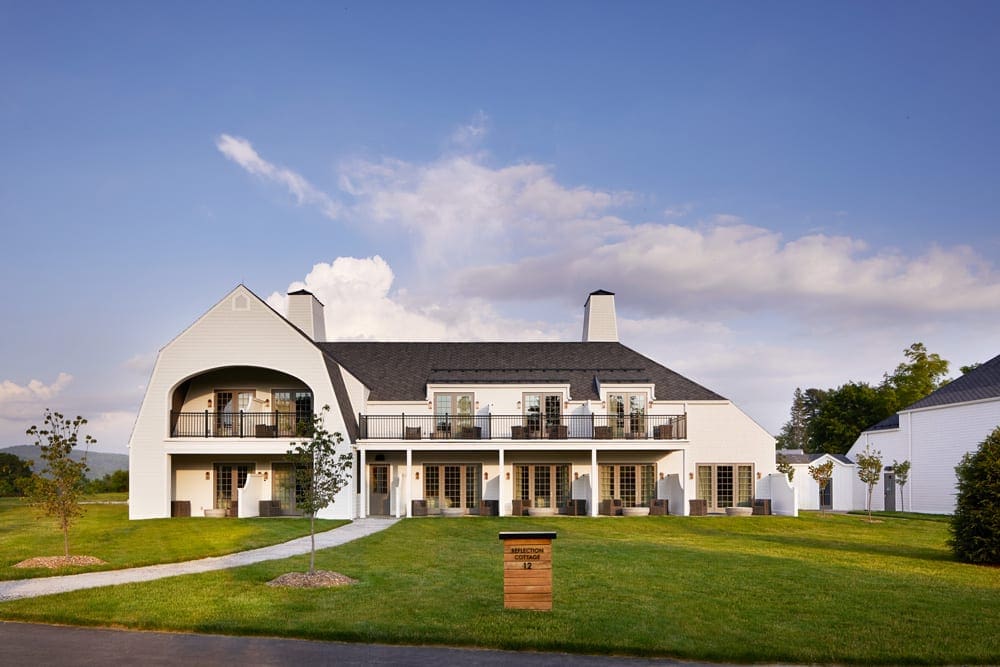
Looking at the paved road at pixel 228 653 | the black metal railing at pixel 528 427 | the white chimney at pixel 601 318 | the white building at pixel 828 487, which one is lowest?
the white building at pixel 828 487

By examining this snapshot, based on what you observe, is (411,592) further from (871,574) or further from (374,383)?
(374,383)

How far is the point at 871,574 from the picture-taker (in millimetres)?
15375

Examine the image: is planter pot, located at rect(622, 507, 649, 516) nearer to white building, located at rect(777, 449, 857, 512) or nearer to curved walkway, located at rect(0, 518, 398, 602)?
curved walkway, located at rect(0, 518, 398, 602)

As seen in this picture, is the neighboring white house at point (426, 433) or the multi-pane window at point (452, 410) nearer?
the neighboring white house at point (426, 433)

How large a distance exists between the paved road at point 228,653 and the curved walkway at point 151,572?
136 inches

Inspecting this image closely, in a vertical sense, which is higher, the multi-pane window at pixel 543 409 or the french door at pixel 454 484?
the multi-pane window at pixel 543 409

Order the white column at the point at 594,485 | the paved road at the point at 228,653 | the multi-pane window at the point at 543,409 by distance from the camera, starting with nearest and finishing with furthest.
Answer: the paved road at the point at 228,653 → the white column at the point at 594,485 → the multi-pane window at the point at 543,409

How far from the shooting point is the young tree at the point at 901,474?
1405 inches

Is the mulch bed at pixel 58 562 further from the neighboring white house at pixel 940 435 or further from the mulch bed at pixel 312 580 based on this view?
the neighboring white house at pixel 940 435

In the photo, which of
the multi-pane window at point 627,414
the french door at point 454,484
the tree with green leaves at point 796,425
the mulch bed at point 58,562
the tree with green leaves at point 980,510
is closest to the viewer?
the mulch bed at point 58,562

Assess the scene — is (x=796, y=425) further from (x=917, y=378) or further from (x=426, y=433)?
(x=426, y=433)

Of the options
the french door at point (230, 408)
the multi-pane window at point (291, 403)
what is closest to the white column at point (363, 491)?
the multi-pane window at point (291, 403)

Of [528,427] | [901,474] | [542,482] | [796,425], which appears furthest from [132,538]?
[796,425]

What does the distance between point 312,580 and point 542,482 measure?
62.7ft
